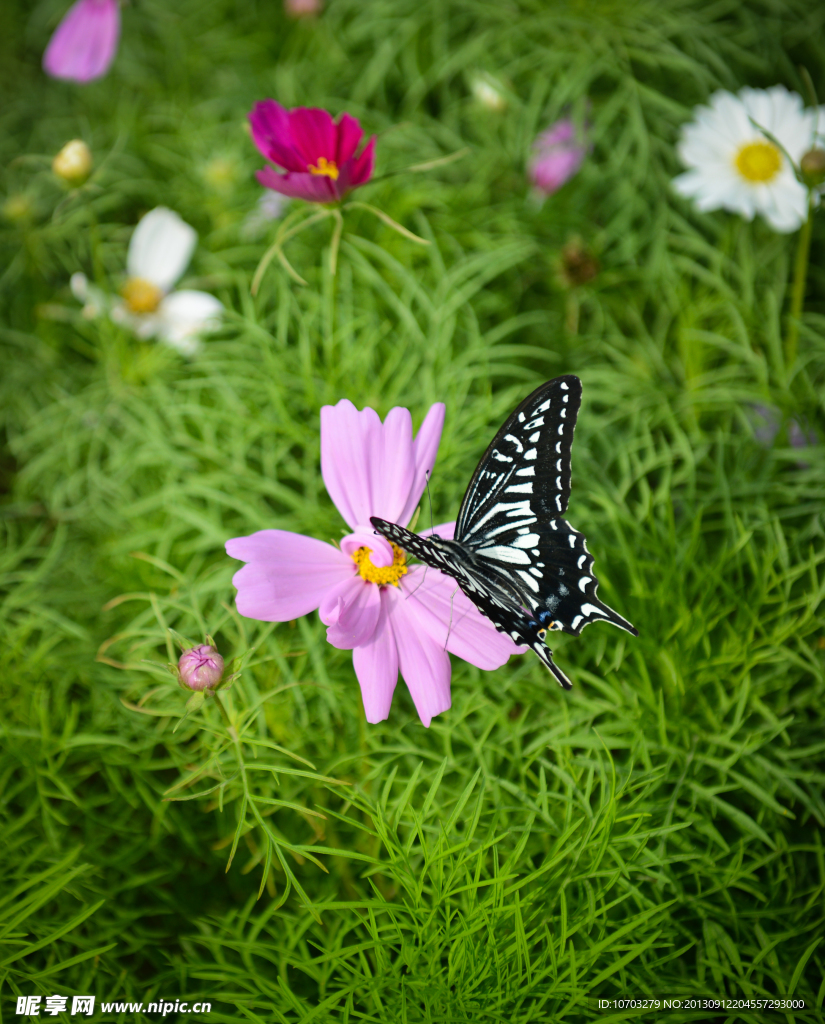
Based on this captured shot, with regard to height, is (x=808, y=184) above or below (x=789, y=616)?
above

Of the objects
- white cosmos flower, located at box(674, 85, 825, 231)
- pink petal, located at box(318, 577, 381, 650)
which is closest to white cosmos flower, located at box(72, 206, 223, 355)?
pink petal, located at box(318, 577, 381, 650)

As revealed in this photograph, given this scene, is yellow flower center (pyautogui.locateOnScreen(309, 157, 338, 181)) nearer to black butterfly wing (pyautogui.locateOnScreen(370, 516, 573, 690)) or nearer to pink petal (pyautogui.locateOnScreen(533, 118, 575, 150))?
black butterfly wing (pyautogui.locateOnScreen(370, 516, 573, 690))

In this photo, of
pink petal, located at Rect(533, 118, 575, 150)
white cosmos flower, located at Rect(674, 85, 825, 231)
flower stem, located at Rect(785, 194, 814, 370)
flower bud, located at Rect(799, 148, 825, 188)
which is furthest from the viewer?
pink petal, located at Rect(533, 118, 575, 150)

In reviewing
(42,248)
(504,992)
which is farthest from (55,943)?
(42,248)

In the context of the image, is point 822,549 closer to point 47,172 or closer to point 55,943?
point 55,943

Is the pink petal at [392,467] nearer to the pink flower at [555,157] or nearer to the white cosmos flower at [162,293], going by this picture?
the white cosmos flower at [162,293]

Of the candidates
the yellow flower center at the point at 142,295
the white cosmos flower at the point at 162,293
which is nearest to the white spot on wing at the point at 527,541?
the white cosmos flower at the point at 162,293

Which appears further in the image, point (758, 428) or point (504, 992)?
point (758, 428)

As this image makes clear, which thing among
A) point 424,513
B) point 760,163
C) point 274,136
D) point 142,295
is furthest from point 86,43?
point 760,163
